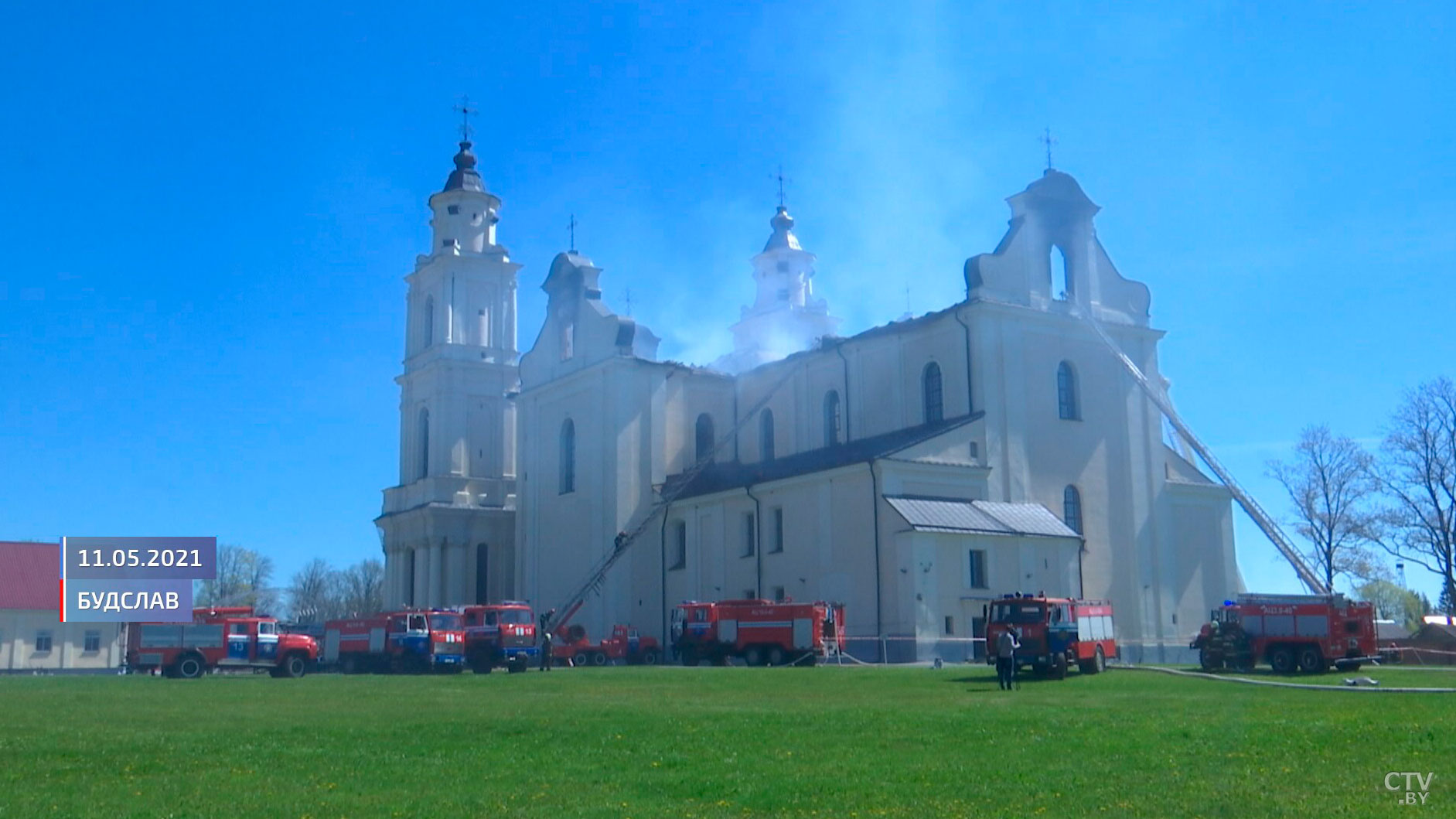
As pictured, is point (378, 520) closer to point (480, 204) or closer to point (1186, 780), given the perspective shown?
point (480, 204)

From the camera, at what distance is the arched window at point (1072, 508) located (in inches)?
1863

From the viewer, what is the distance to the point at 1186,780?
12.2 meters

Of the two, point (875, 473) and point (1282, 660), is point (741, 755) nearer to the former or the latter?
point (1282, 660)

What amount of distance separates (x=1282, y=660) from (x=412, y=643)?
78.5ft

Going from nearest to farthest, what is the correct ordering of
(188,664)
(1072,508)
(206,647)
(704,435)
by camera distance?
(188,664), (206,647), (1072,508), (704,435)

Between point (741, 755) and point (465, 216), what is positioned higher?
point (465, 216)

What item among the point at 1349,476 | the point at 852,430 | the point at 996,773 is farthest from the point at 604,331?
the point at 996,773

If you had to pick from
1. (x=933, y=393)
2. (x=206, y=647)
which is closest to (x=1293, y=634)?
(x=933, y=393)

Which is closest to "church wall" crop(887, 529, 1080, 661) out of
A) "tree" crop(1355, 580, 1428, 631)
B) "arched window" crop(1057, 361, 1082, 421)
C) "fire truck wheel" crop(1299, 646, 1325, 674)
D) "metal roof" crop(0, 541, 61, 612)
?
"arched window" crop(1057, 361, 1082, 421)

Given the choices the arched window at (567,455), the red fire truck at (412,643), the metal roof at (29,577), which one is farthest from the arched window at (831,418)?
the metal roof at (29,577)

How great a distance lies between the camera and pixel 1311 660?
1208 inches

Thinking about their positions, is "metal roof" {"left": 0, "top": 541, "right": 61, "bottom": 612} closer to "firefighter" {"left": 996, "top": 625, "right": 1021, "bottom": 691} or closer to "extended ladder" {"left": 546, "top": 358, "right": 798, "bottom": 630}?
"extended ladder" {"left": 546, "top": 358, "right": 798, "bottom": 630}

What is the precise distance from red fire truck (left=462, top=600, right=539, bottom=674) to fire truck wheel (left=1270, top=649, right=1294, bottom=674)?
20520 millimetres

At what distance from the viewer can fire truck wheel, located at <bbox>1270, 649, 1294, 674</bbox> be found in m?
31.0
